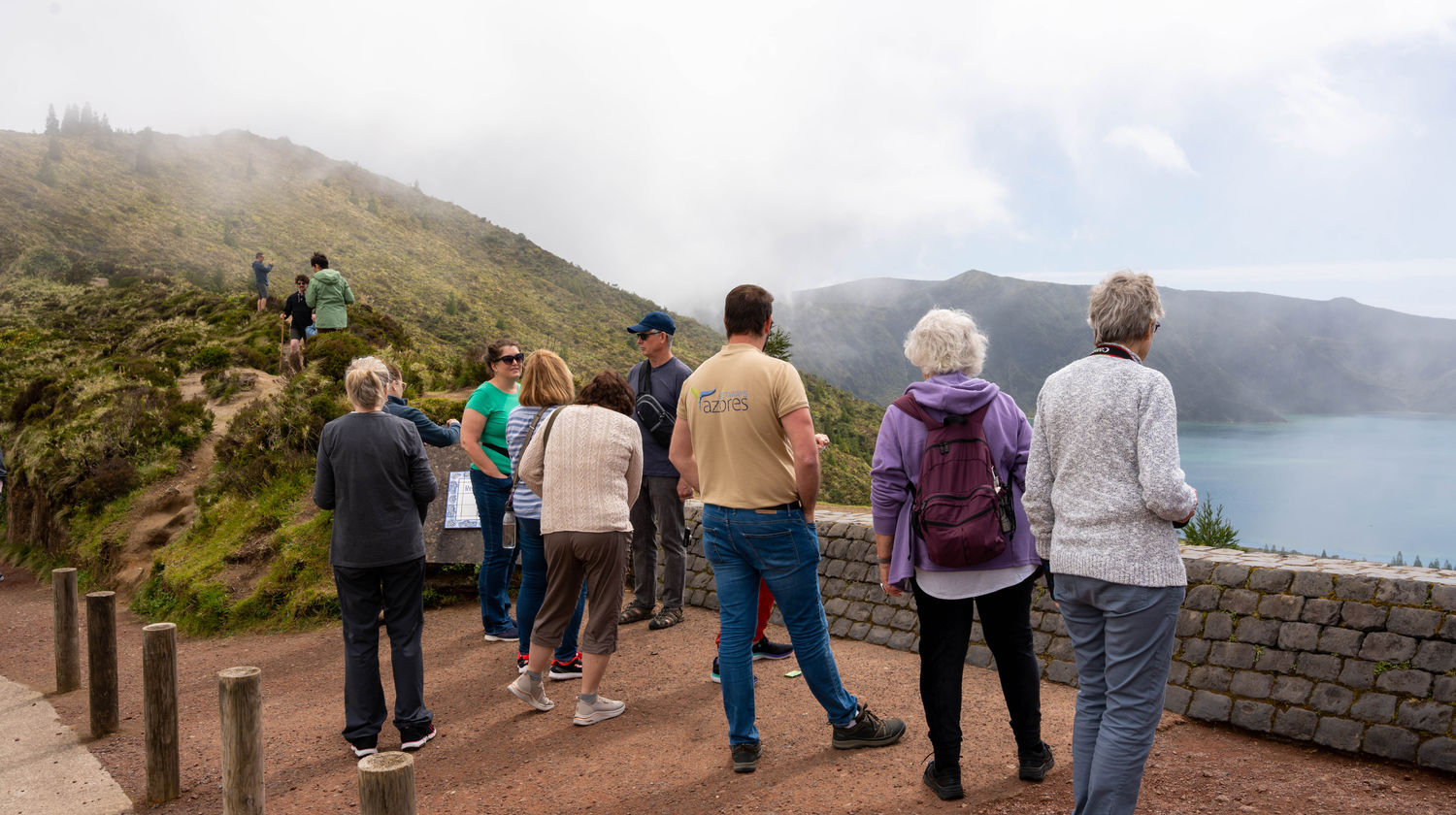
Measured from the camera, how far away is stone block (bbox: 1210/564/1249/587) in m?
4.70

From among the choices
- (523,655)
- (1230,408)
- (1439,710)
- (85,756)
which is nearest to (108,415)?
(85,756)

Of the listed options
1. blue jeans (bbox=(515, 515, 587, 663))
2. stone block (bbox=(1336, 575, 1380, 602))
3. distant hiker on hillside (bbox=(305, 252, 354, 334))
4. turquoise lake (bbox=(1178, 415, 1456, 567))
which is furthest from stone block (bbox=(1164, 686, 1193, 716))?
turquoise lake (bbox=(1178, 415, 1456, 567))

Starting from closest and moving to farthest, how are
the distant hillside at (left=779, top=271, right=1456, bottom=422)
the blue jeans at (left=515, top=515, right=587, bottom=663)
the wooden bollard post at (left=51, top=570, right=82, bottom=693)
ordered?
the blue jeans at (left=515, top=515, right=587, bottom=663) < the wooden bollard post at (left=51, top=570, right=82, bottom=693) < the distant hillside at (left=779, top=271, right=1456, bottom=422)

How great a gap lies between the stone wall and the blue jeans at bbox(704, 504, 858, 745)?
2142 millimetres

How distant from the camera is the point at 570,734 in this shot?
4781 millimetres

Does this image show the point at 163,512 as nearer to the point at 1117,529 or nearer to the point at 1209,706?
the point at 1209,706

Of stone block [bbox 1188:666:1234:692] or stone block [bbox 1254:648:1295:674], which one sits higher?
stone block [bbox 1254:648:1295:674]

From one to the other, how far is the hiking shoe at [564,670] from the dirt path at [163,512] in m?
6.52

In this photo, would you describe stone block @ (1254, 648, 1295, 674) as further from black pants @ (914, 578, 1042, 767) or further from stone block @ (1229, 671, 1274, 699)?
black pants @ (914, 578, 1042, 767)

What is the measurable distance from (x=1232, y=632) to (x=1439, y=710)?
894 mm

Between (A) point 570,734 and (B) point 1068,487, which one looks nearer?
(B) point 1068,487

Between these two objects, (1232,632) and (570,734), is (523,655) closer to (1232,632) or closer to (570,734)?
(570,734)

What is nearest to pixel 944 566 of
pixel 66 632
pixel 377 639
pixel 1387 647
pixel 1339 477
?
pixel 1387 647

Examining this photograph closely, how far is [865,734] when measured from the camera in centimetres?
432
